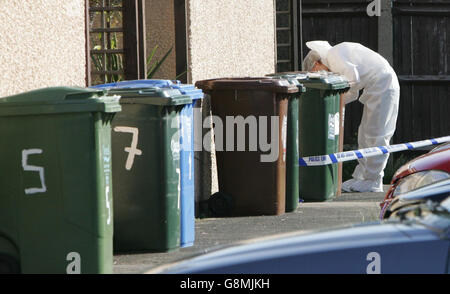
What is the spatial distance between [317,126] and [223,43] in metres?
1.36

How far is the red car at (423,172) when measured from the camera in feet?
22.9

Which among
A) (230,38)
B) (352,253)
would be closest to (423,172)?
(352,253)

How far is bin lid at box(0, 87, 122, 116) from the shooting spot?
20.5ft

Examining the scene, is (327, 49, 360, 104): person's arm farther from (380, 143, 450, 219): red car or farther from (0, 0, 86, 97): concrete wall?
(380, 143, 450, 219): red car

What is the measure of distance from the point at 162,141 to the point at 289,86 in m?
2.63

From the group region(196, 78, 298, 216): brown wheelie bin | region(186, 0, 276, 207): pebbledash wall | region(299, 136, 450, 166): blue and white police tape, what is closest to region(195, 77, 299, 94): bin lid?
region(196, 78, 298, 216): brown wheelie bin

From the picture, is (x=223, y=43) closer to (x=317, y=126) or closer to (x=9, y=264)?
(x=317, y=126)

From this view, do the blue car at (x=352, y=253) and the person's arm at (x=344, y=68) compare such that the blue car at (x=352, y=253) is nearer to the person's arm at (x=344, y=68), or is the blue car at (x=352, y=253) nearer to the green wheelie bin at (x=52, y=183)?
the green wheelie bin at (x=52, y=183)

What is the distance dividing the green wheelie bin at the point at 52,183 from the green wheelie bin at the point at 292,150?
4407 millimetres

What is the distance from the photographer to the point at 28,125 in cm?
628

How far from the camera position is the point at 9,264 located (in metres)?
6.27
